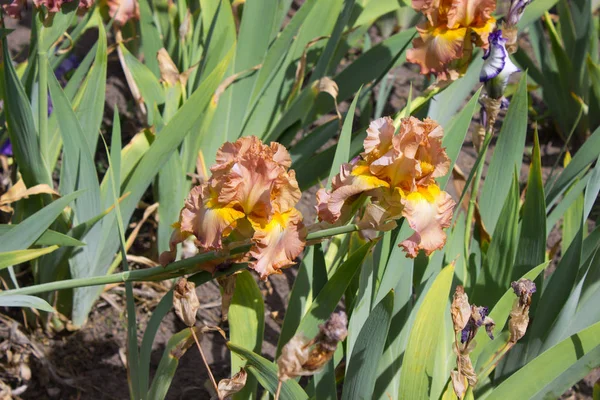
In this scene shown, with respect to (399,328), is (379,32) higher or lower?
higher

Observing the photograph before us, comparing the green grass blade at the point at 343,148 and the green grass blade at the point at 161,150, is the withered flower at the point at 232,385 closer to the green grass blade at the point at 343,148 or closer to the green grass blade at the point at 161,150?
the green grass blade at the point at 343,148

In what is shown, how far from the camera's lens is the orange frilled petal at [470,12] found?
155 centimetres

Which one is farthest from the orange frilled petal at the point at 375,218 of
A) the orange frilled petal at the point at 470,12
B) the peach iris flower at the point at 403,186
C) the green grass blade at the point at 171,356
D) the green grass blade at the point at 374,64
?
the green grass blade at the point at 374,64

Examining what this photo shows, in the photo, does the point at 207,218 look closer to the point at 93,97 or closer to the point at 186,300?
the point at 186,300

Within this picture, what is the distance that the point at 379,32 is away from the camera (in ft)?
10.6

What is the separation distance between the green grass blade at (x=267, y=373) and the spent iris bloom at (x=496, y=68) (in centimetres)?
70

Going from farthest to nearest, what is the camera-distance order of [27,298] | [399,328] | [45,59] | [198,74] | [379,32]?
[379,32]
[198,74]
[45,59]
[399,328]
[27,298]

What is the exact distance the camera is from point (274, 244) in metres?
1.08

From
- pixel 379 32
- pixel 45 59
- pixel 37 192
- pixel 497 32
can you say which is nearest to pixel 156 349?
pixel 37 192

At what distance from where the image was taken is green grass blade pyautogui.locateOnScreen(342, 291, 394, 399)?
1127 mm

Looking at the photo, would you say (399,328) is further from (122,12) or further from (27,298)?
(122,12)

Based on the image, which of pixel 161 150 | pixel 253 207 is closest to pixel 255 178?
pixel 253 207

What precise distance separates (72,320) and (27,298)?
672 mm

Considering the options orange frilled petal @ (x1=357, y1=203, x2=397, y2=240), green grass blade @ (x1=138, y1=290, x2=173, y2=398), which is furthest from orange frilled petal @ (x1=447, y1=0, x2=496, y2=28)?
green grass blade @ (x1=138, y1=290, x2=173, y2=398)
